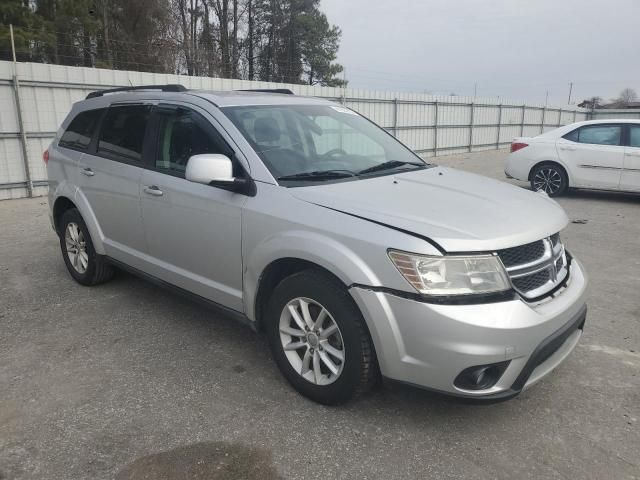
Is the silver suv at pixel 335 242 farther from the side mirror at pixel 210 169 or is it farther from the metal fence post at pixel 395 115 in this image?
the metal fence post at pixel 395 115

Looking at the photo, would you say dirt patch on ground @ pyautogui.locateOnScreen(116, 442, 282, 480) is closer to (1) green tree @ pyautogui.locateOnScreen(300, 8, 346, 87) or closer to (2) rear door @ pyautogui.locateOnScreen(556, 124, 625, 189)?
(2) rear door @ pyautogui.locateOnScreen(556, 124, 625, 189)

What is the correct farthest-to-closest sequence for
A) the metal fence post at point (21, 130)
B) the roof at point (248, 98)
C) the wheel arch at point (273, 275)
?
the metal fence post at point (21, 130) → the roof at point (248, 98) → the wheel arch at point (273, 275)

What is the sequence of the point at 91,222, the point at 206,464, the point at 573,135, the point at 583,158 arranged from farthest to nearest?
1. the point at 573,135
2. the point at 583,158
3. the point at 91,222
4. the point at 206,464

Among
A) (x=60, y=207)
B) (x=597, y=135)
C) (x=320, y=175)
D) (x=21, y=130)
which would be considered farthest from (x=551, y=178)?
(x=21, y=130)

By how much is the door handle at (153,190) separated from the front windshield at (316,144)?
29.9 inches

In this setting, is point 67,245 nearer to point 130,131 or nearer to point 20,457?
point 130,131

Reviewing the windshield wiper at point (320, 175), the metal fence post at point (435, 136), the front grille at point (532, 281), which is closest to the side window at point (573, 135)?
the windshield wiper at point (320, 175)

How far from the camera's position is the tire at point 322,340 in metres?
2.58

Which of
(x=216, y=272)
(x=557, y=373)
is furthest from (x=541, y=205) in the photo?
(x=216, y=272)

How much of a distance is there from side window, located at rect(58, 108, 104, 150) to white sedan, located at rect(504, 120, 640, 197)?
274 inches

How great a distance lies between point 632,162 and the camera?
8.97m

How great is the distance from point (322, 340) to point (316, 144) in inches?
56.2

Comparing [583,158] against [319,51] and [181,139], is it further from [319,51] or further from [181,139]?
[319,51]

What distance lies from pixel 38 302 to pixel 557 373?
414 cm
